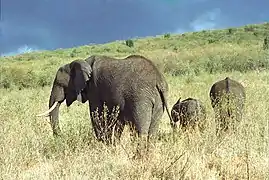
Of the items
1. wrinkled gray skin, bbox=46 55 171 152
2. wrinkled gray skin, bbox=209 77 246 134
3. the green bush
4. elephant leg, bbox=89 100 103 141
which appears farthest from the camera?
the green bush

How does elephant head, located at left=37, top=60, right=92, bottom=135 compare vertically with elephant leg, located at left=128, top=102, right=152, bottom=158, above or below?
above

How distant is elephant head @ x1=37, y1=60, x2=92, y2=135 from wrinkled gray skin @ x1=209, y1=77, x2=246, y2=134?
2359 millimetres

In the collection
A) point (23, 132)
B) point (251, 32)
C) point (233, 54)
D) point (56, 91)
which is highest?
point (251, 32)

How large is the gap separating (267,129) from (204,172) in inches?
86.1

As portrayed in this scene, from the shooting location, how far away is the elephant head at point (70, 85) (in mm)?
9359

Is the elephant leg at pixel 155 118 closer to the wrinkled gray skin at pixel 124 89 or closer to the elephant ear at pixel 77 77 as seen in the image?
the wrinkled gray skin at pixel 124 89

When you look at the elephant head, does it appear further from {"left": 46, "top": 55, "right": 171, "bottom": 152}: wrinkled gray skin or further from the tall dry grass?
the tall dry grass

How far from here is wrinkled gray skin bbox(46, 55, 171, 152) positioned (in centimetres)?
869

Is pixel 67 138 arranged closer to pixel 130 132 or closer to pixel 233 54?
pixel 130 132

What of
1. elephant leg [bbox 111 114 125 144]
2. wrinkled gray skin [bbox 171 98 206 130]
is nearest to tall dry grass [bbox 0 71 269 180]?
elephant leg [bbox 111 114 125 144]

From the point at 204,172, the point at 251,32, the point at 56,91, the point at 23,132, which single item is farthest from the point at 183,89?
the point at 251,32

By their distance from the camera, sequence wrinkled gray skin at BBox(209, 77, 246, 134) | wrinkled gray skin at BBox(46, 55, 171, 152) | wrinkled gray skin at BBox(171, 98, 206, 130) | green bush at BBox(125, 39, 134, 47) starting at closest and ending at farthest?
wrinkled gray skin at BBox(46, 55, 171, 152), wrinkled gray skin at BBox(209, 77, 246, 134), wrinkled gray skin at BBox(171, 98, 206, 130), green bush at BBox(125, 39, 134, 47)

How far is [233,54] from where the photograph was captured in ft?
101

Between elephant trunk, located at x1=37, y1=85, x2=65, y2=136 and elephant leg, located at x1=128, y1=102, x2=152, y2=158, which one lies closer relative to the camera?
elephant leg, located at x1=128, y1=102, x2=152, y2=158
